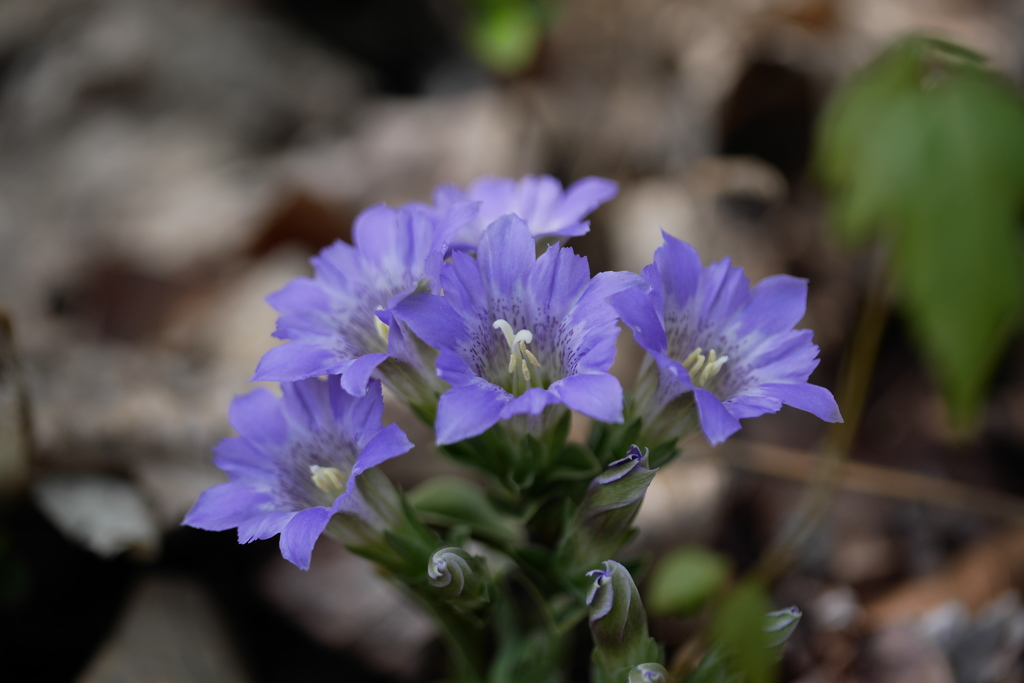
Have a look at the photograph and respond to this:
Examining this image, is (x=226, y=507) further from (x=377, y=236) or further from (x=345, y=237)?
(x=345, y=237)

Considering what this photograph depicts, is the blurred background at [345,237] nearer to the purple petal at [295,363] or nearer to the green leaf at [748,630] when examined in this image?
the purple petal at [295,363]

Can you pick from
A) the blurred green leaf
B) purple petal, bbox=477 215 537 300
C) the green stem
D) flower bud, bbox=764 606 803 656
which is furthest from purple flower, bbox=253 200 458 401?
the blurred green leaf

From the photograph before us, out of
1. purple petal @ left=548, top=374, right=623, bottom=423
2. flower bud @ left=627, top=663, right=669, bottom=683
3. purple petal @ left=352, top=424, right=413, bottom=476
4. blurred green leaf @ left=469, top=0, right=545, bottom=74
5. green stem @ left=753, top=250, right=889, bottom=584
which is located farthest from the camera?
blurred green leaf @ left=469, top=0, right=545, bottom=74

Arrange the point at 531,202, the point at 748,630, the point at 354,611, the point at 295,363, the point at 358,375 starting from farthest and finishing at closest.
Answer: the point at 354,611 < the point at 531,202 < the point at 295,363 < the point at 358,375 < the point at 748,630

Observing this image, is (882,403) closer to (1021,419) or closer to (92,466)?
(1021,419)

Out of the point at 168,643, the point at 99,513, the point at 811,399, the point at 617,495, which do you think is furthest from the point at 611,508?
the point at 99,513

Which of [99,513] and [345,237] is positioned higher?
[345,237]

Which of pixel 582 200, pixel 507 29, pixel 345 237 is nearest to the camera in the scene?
pixel 582 200

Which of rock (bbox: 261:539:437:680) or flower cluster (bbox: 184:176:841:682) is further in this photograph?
rock (bbox: 261:539:437:680)

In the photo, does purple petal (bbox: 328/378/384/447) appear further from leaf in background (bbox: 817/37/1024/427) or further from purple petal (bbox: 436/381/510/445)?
leaf in background (bbox: 817/37/1024/427)
